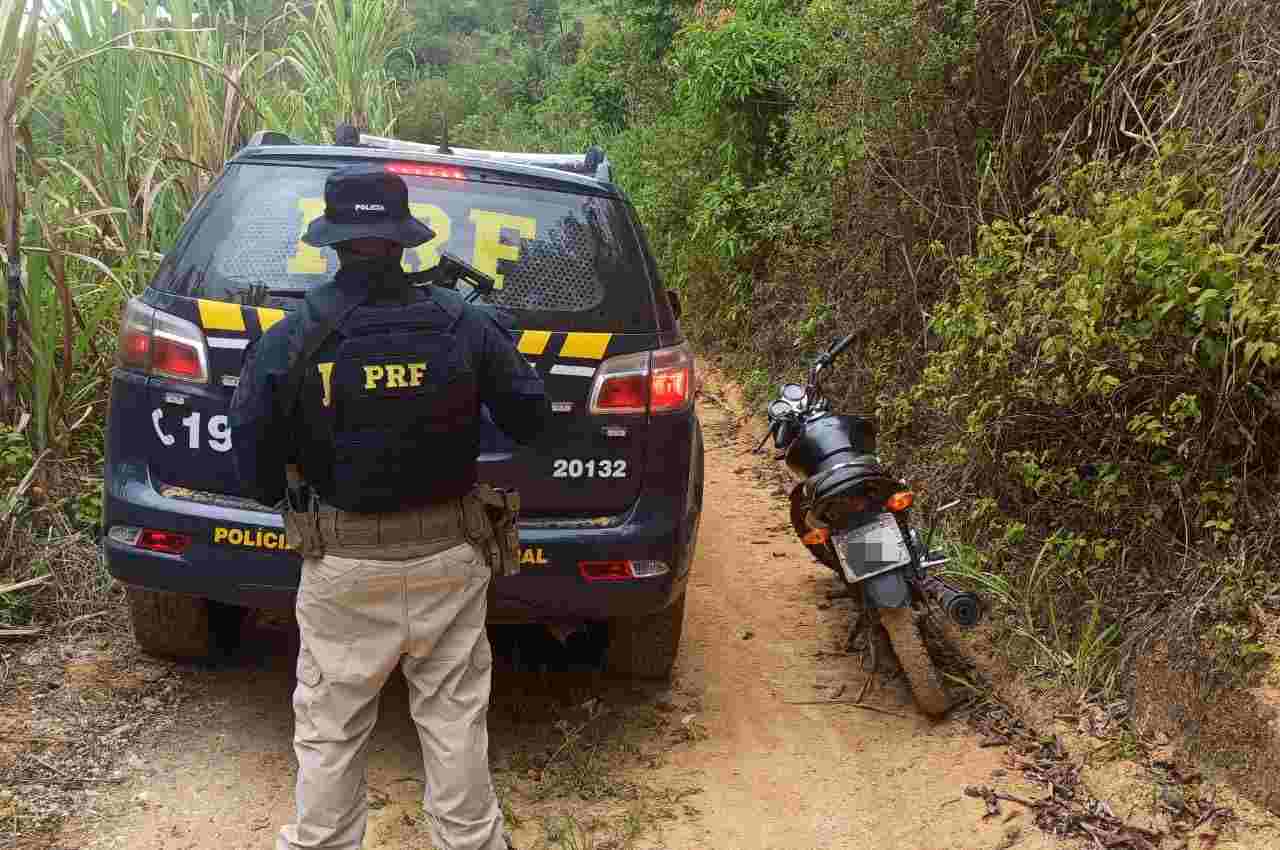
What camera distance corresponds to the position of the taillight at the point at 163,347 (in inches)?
149

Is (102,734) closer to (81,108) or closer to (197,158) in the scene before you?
(81,108)

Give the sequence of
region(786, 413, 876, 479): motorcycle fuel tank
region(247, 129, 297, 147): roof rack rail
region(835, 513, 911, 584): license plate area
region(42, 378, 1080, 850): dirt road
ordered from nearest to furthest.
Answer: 1. region(42, 378, 1080, 850): dirt road
2. region(247, 129, 297, 147): roof rack rail
3. region(835, 513, 911, 584): license plate area
4. region(786, 413, 876, 479): motorcycle fuel tank

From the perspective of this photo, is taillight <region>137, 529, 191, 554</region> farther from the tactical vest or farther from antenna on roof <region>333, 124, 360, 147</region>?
antenna on roof <region>333, 124, 360, 147</region>

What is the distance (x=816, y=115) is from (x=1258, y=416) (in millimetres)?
4626

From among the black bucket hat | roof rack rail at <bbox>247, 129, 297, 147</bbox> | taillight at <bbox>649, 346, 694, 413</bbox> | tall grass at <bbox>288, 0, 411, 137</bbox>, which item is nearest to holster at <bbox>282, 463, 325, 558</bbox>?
the black bucket hat

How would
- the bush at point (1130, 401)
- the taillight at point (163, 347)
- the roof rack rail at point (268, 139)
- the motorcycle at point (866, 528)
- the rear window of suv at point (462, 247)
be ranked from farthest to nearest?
the motorcycle at point (866, 528) → the roof rack rail at point (268, 139) → the bush at point (1130, 401) → the rear window of suv at point (462, 247) → the taillight at point (163, 347)

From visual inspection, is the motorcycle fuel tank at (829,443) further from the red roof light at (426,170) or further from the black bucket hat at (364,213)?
the black bucket hat at (364,213)

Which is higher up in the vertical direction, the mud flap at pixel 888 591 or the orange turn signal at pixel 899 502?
the orange turn signal at pixel 899 502

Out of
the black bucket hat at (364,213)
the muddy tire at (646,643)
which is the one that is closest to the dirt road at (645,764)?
the muddy tire at (646,643)

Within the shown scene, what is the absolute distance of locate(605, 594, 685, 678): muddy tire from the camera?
4500 mm

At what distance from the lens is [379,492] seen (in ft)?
9.52

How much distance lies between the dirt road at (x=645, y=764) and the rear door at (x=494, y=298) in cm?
84

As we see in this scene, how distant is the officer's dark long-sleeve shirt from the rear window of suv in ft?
2.71

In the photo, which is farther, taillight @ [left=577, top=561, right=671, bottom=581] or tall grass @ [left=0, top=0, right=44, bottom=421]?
tall grass @ [left=0, top=0, right=44, bottom=421]
